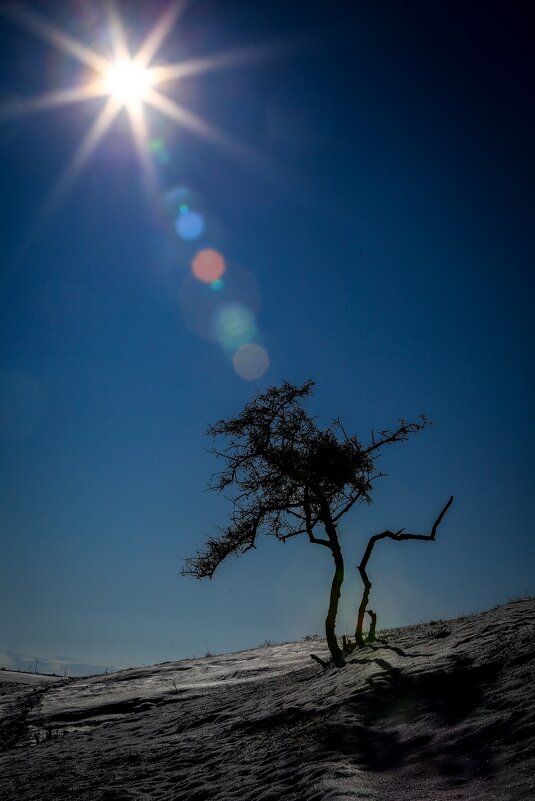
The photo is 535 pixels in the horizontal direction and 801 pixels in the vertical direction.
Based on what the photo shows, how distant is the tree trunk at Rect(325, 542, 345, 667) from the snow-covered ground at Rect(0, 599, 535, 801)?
0.67 m

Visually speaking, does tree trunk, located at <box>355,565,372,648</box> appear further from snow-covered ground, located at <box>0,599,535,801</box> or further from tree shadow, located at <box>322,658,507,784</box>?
tree shadow, located at <box>322,658,507,784</box>

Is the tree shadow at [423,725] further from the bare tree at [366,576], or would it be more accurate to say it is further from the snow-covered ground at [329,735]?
the bare tree at [366,576]

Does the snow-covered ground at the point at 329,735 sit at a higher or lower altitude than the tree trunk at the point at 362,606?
lower

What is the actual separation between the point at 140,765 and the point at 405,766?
514 centimetres

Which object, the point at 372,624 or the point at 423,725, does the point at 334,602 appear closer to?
the point at 372,624

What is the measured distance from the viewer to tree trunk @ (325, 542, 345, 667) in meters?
11.5

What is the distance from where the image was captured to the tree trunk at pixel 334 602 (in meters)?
11.5

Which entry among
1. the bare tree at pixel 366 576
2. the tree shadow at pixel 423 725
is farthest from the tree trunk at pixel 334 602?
the tree shadow at pixel 423 725

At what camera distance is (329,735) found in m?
6.33

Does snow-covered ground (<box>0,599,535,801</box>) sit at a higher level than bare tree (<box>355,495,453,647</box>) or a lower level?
lower

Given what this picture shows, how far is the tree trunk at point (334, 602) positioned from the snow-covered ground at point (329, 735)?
0.67 metres

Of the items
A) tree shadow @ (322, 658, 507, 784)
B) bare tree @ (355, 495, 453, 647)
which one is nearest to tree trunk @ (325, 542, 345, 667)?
bare tree @ (355, 495, 453, 647)

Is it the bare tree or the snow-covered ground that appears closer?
the snow-covered ground

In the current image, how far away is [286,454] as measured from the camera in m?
13.0
